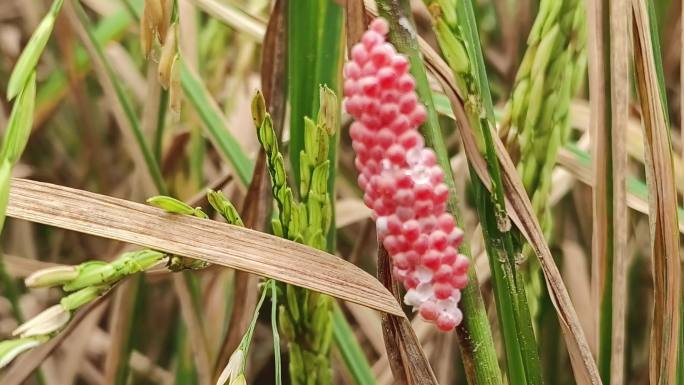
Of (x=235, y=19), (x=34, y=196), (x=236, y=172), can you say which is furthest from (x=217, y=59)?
(x=34, y=196)

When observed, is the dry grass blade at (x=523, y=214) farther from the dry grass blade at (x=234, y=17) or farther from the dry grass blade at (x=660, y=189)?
the dry grass blade at (x=234, y=17)

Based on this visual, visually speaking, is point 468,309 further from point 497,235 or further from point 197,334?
point 197,334

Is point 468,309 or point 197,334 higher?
point 468,309

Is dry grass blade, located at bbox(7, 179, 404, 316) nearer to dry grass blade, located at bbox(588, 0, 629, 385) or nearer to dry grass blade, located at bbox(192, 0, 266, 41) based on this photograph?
dry grass blade, located at bbox(588, 0, 629, 385)

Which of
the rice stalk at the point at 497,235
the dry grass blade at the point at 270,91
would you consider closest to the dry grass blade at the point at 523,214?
the rice stalk at the point at 497,235

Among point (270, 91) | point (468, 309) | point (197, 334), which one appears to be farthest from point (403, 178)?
point (197, 334)

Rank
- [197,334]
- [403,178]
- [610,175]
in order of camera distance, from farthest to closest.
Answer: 1. [197,334]
2. [610,175]
3. [403,178]
